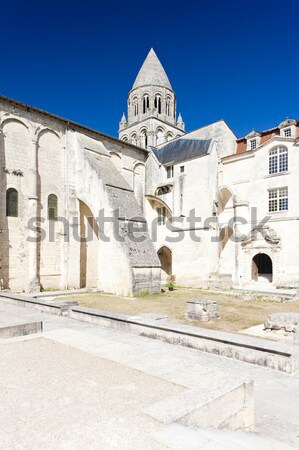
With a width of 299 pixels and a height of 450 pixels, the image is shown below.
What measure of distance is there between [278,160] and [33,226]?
1513 centimetres

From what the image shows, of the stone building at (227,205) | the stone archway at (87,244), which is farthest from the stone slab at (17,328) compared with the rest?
the stone building at (227,205)

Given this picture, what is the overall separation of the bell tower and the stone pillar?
849 inches

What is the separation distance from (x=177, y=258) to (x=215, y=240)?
2889 millimetres

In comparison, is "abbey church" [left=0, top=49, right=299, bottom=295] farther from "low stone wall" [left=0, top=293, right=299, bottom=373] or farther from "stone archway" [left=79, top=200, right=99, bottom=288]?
"low stone wall" [left=0, top=293, right=299, bottom=373]

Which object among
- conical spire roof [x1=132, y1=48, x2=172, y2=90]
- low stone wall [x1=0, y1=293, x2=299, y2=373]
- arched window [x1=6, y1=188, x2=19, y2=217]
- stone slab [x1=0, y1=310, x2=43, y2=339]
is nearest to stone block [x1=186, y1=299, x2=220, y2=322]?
low stone wall [x1=0, y1=293, x2=299, y2=373]

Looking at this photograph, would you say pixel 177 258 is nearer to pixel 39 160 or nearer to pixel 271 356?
pixel 39 160

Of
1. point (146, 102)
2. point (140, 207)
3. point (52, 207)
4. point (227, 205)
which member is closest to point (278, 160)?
point (227, 205)

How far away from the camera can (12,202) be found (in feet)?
54.1

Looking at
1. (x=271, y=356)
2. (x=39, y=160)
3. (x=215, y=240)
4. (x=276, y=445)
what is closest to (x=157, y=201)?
(x=215, y=240)

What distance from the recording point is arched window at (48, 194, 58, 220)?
18.1 meters

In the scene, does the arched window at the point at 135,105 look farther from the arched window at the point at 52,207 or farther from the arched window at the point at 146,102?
the arched window at the point at 52,207

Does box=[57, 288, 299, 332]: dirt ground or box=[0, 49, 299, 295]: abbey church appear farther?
box=[0, 49, 299, 295]: abbey church

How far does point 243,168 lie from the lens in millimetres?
22469

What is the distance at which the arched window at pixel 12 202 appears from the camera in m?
16.3
